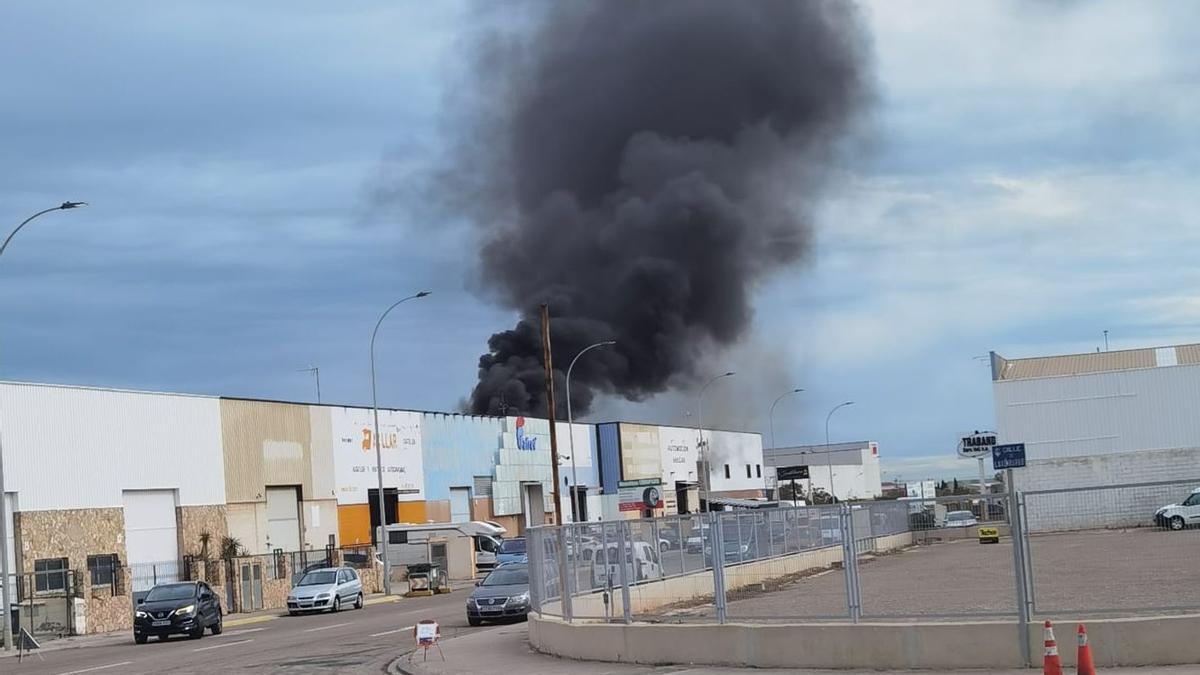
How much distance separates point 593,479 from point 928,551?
209 ft

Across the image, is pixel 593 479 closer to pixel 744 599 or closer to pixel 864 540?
pixel 864 540

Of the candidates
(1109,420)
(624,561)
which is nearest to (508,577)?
(624,561)

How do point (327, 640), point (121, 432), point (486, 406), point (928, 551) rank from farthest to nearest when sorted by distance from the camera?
point (486, 406), point (121, 432), point (327, 640), point (928, 551)

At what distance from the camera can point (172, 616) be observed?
34.9 meters

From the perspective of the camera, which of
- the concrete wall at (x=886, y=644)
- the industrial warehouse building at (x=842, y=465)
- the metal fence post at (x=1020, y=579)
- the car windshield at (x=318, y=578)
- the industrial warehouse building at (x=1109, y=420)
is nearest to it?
the concrete wall at (x=886, y=644)

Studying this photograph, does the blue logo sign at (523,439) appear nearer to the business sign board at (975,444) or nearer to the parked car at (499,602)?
the business sign board at (975,444)

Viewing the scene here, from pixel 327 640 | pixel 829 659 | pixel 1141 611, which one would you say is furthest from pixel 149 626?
pixel 1141 611

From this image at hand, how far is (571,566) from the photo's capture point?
21.9 m

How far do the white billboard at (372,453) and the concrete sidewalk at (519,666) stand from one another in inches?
1467

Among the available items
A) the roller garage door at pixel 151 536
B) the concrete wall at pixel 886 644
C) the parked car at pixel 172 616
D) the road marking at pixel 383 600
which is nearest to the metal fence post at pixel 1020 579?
the concrete wall at pixel 886 644

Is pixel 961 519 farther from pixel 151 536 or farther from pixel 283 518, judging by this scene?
pixel 283 518

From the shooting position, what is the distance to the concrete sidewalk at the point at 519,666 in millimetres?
16047

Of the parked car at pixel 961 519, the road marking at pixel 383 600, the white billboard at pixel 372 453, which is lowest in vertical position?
the road marking at pixel 383 600

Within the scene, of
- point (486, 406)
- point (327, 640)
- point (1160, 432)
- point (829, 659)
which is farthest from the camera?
point (486, 406)
